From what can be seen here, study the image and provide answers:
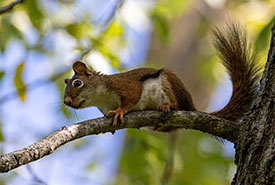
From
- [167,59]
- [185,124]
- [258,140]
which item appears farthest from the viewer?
[167,59]

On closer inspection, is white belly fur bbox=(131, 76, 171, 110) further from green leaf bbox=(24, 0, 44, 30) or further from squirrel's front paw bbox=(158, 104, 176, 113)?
green leaf bbox=(24, 0, 44, 30)

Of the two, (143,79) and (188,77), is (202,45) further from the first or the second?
(143,79)

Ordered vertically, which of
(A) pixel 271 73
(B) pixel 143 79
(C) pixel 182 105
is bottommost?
(A) pixel 271 73

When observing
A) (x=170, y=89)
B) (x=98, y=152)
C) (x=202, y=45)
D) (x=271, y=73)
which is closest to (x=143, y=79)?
(x=170, y=89)

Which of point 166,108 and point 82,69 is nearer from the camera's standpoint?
point 166,108

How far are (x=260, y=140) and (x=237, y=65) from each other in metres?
0.97

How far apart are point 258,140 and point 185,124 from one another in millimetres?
595

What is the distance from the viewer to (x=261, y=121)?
2275 millimetres

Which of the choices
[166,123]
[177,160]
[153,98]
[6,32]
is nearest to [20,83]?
[6,32]

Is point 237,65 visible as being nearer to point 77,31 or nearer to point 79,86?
point 79,86

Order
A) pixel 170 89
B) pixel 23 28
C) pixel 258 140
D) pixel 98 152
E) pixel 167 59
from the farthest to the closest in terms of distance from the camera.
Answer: pixel 167 59
pixel 98 152
pixel 23 28
pixel 170 89
pixel 258 140

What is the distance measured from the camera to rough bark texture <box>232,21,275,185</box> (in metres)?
2.14

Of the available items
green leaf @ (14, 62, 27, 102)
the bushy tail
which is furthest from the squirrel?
green leaf @ (14, 62, 27, 102)

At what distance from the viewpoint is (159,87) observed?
11.3ft
